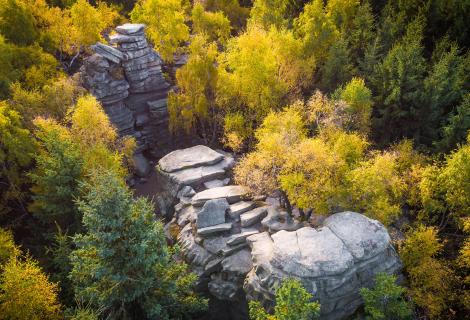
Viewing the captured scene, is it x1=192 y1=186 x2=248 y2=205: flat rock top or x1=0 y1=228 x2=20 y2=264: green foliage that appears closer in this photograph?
x1=0 y1=228 x2=20 y2=264: green foliage

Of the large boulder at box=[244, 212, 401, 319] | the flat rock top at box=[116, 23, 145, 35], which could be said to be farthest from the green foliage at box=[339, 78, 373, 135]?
the flat rock top at box=[116, 23, 145, 35]

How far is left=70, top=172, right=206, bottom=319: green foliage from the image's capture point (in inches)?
785

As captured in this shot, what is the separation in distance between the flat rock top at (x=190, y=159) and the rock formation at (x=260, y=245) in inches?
5.4

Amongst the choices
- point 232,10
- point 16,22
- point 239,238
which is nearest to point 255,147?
point 239,238

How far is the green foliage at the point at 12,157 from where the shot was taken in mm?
30359

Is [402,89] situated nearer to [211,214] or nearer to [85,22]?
[211,214]

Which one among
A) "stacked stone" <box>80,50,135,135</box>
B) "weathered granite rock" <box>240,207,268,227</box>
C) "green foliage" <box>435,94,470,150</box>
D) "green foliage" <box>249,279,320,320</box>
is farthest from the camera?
"stacked stone" <box>80,50,135,135</box>

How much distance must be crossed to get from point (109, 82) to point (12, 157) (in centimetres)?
1497

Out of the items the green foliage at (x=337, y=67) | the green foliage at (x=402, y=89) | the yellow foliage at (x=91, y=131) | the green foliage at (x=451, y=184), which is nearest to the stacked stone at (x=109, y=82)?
the yellow foliage at (x=91, y=131)

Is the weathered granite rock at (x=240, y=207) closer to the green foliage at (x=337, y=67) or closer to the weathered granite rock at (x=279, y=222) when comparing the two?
the weathered granite rock at (x=279, y=222)

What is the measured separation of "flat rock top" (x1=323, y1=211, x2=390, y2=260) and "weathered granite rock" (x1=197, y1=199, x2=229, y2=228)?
27.4 feet

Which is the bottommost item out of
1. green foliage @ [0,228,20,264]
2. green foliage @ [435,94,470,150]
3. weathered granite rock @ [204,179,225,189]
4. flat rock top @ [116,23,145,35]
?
green foliage @ [0,228,20,264]

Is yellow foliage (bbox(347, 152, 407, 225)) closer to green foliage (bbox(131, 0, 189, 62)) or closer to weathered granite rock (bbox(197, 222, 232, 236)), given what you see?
weathered granite rock (bbox(197, 222, 232, 236))

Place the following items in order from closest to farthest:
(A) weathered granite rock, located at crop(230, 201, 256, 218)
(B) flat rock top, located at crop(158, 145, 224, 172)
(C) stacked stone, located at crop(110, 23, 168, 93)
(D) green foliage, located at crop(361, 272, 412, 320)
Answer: (D) green foliage, located at crop(361, 272, 412, 320)
(A) weathered granite rock, located at crop(230, 201, 256, 218)
(B) flat rock top, located at crop(158, 145, 224, 172)
(C) stacked stone, located at crop(110, 23, 168, 93)
